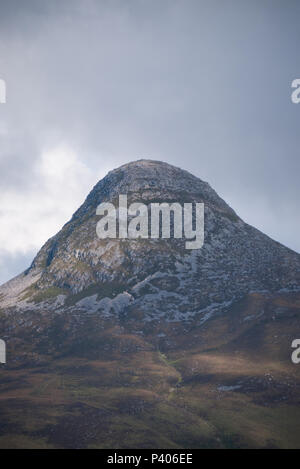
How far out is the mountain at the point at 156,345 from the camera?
6384 cm

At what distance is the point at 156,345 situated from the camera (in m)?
121

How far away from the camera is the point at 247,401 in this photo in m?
75.8

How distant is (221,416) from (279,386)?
67.0 ft

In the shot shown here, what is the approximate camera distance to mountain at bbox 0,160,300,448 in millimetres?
63844

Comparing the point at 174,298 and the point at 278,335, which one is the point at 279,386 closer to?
the point at 278,335
